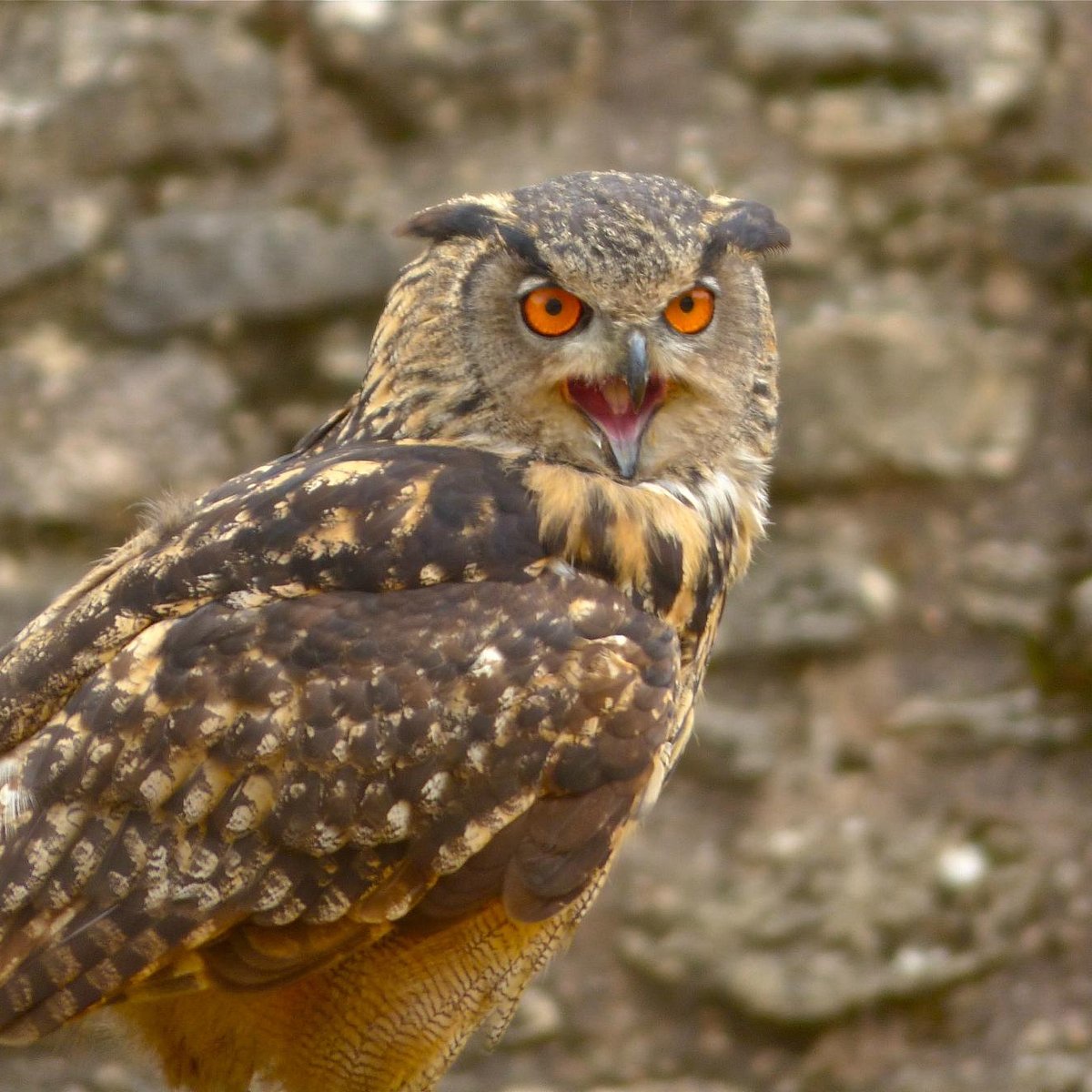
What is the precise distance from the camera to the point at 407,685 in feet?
6.21

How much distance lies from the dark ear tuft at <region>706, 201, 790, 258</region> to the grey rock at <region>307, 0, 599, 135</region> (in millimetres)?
825

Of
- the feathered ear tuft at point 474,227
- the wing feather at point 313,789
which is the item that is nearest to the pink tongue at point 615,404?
the feathered ear tuft at point 474,227

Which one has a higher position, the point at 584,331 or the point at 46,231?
the point at 46,231

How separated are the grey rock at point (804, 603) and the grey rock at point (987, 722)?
0.54 feet

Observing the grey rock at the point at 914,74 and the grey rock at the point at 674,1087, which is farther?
the grey rock at the point at 914,74

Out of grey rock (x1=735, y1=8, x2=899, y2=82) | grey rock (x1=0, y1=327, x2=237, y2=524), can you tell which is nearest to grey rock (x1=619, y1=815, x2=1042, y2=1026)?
grey rock (x1=0, y1=327, x2=237, y2=524)

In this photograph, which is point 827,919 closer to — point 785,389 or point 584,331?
point 785,389

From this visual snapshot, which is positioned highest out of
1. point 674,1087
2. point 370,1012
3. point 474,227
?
point 474,227

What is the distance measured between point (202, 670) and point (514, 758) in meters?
→ 0.36

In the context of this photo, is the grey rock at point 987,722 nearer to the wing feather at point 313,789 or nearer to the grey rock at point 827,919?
the grey rock at point 827,919

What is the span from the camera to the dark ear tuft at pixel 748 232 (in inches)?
86.9

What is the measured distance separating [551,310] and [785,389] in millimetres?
993

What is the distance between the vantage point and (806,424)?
9.97 ft

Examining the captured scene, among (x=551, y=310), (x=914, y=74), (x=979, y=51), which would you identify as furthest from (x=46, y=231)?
(x=979, y=51)
